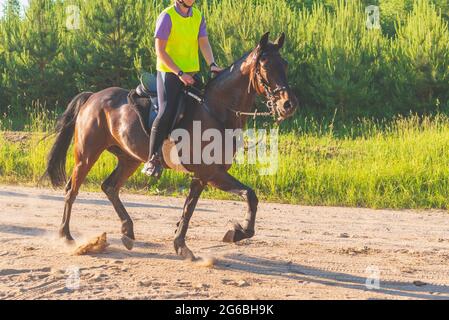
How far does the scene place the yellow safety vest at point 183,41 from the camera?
7402 mm

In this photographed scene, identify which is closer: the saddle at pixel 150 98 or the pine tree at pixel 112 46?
the saddle at pixel 150 98

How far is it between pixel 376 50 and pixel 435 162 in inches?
315

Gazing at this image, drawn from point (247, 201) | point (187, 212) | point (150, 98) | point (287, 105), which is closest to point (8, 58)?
point (150, 98)

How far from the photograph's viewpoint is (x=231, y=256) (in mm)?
7711

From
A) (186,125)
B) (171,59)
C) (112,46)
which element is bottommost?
(186,125)

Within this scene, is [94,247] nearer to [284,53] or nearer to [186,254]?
[186,254]

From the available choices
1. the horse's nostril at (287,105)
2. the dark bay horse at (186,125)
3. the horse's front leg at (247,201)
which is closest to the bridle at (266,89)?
the dark bay horse at (186,125)

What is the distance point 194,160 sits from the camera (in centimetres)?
738

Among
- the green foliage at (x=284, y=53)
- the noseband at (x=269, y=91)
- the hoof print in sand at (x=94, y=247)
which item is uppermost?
the green foliage at (x=284, y=53)

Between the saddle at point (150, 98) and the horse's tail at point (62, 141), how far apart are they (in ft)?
3.73

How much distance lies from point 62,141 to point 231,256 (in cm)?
287

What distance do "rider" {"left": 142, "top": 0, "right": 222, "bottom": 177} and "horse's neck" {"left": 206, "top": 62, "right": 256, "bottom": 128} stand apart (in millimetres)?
321

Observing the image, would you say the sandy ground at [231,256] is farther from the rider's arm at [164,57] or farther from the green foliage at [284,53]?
the green foliage at [284,53]
